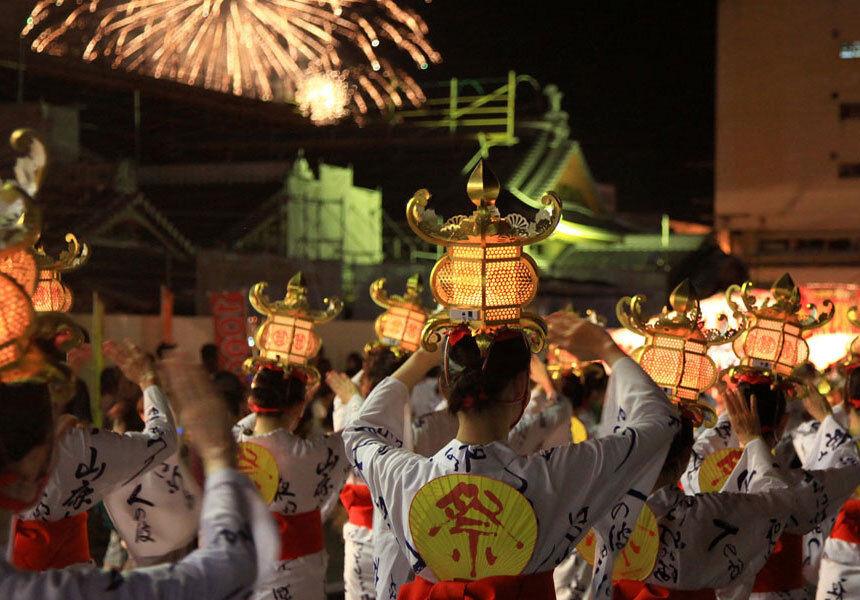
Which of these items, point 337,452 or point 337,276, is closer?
point 337,452

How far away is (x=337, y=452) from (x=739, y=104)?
1511cm

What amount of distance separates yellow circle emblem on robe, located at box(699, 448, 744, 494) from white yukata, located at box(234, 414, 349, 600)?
1.48 m

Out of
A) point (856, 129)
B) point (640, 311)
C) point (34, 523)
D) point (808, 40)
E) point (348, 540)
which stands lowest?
point (348, 540)

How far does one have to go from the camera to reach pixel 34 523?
10.9 feet

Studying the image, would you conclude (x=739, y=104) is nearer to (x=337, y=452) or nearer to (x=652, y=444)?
(x=337, y=452)

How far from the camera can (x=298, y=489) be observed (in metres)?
4.31

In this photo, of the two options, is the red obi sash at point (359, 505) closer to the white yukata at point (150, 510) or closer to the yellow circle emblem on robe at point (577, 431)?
the white yukata at point (150, 510)

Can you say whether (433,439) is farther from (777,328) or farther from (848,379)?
(848,379)

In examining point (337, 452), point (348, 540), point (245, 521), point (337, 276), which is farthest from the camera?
point (337, 276)

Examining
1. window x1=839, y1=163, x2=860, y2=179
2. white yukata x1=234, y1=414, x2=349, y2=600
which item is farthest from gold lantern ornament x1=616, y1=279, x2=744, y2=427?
window x1=839, y1=163, x2=860, y2=179

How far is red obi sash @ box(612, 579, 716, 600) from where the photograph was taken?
3020 mm

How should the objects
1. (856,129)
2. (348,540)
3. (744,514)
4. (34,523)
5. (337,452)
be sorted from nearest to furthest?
(744,514) < (34,523) < (337,452) < (348,540) < (856,129)

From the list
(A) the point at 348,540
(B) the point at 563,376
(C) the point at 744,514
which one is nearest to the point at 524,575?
(C) the point at 744,514

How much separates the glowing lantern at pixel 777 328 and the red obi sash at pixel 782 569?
0.64 meters
